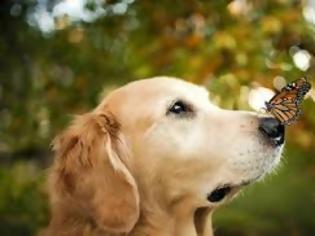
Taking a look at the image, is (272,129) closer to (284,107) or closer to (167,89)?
(284,107)

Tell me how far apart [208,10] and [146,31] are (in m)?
0.65

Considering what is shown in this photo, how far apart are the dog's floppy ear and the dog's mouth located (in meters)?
0.28

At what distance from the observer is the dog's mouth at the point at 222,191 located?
323cm

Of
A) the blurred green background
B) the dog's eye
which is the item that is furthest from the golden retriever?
the blurred green background

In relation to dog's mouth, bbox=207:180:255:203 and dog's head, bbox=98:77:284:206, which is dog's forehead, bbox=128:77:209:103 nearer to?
dog's head, bbox=98:77:284:206

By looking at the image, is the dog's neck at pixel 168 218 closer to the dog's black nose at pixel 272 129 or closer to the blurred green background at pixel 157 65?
the dog's black nose at pixel 272 129

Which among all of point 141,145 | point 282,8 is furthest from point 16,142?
point 141,145

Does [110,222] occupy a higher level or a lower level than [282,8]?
lower

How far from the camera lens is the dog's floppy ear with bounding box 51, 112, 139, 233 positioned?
313 centimetres

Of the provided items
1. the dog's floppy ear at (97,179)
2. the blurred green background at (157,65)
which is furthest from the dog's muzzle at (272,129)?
the blurred green background at (157,65)

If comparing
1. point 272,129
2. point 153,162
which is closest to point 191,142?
point 153,162

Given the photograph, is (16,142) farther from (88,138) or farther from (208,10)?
(88,138)

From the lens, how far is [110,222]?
313 centimetres

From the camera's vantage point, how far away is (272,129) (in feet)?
10.5
